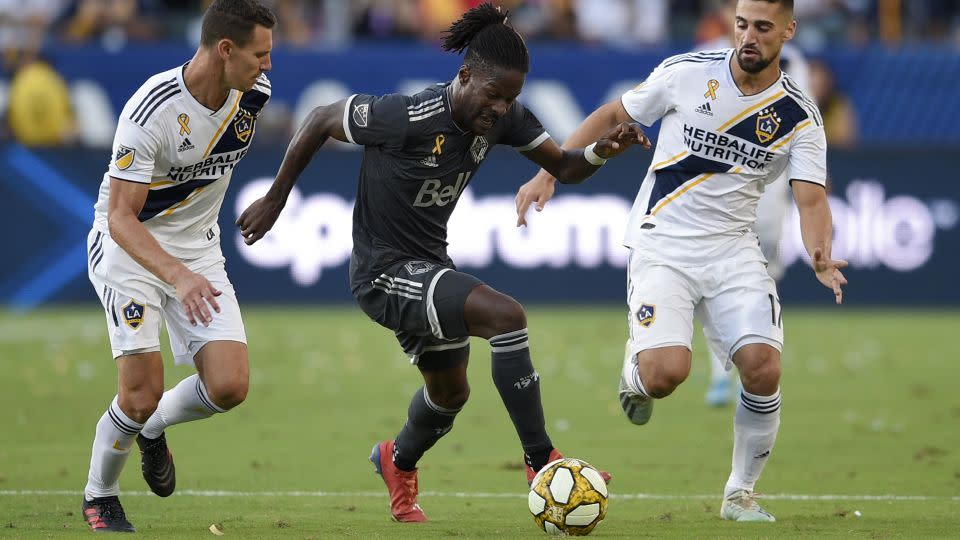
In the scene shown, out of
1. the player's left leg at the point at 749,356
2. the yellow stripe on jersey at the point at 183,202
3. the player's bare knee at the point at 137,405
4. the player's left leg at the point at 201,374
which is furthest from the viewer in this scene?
the yellow stripe on jersey at the point at 183,202

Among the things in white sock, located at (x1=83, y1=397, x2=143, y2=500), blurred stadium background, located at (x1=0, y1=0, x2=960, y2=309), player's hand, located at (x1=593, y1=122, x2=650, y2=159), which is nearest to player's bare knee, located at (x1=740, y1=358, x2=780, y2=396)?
player's hand, located at (x1=593, y1=122, x2=650, y2=159)

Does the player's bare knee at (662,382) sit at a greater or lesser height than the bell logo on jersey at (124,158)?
lesser

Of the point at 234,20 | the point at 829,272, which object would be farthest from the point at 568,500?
the point at 234,20

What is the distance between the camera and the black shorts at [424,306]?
22.6 feet

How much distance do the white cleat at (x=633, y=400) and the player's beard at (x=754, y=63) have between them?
→ 4.94 ft

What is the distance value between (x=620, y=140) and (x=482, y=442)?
3503mm

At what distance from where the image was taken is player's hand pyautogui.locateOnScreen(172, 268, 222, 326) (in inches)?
249

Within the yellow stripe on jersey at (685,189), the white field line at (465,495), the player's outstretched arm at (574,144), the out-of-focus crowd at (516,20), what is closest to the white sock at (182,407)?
the white field line at (465,495)

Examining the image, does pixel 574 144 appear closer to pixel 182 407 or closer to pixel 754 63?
pixel 754 63

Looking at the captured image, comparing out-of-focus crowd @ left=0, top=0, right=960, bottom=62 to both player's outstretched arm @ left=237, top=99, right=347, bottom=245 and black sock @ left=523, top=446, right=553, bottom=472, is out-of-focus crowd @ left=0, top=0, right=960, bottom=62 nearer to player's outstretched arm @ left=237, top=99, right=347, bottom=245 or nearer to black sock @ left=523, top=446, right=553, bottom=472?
player's outstretched arm @ left=237, top=99, right=347, bottom=245

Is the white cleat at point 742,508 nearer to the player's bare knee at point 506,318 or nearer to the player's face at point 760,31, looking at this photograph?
the player's bare knee at point 506,318

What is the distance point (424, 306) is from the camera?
696 cm

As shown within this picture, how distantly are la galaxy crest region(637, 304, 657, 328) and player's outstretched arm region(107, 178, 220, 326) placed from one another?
2.19 meters

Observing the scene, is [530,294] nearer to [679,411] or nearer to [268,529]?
[679,411]
